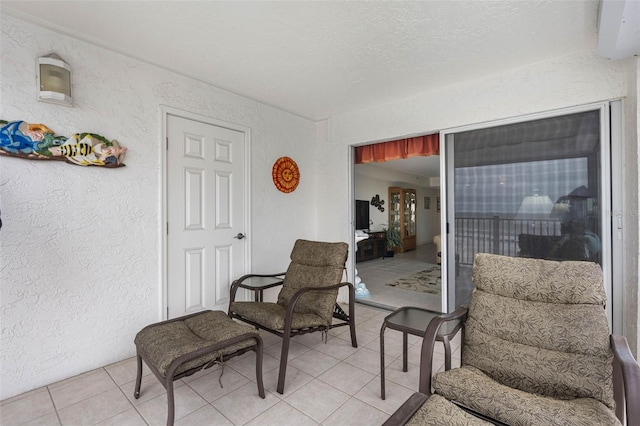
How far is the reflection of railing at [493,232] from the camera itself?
2666 millimetres

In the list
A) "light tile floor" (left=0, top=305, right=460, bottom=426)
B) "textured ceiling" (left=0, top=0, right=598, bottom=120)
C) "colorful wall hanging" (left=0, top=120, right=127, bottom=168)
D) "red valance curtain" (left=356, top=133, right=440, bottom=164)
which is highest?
"textured ceiling" (left=0, top=0, right=598, bottom=120)

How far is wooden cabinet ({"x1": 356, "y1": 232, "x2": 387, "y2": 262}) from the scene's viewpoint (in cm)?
719

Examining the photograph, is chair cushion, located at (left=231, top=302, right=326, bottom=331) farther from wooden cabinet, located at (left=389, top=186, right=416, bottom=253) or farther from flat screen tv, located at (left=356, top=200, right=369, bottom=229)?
wooden cabinet, located at (left=389, top=186, right=416, bottom=253)

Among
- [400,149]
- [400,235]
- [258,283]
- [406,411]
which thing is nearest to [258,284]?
[258,283]

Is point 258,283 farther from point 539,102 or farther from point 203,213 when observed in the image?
point 539,102

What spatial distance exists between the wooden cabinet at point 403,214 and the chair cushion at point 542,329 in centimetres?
695

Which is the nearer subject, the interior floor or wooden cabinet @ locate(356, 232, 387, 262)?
the interior floor

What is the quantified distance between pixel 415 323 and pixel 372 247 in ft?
18.3

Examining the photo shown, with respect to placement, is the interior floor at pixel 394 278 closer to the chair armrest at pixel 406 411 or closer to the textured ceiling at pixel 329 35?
the chair armrest at pixel 406 411

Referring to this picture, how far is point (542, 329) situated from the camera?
153cm

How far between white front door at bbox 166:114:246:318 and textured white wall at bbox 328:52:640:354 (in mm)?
1770

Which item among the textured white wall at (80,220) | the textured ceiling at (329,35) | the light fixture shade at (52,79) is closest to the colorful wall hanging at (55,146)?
the textured white wall at (80,220)

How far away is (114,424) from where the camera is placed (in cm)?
171

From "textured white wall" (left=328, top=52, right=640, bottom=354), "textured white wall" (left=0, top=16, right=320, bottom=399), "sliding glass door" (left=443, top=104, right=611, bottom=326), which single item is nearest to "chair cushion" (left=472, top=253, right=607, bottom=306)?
"textured white wall" (left=328, top=52, right=640, bottom=354)
